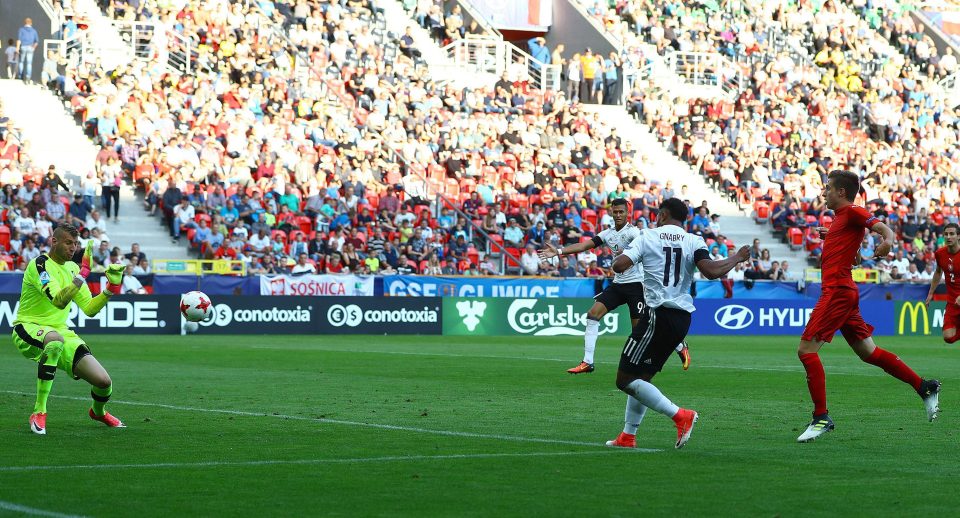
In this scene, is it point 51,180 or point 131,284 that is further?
point 51,180

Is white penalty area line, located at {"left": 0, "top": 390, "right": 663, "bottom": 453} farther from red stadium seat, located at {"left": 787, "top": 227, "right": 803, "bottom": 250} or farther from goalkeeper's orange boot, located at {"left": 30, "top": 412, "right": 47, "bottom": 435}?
red stadium seat, located at {"left": 787, "top": 227, "right": 803, "bottom": 250}

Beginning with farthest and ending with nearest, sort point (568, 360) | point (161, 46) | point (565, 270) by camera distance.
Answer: point (161, 46)
point (565, 270)
point (568, 360)

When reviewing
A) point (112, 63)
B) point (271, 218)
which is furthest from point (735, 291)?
point (112, 63)

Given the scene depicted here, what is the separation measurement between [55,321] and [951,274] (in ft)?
44.1

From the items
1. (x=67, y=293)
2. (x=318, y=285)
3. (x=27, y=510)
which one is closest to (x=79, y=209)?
(x=318, y=285)

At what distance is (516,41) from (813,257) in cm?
1435

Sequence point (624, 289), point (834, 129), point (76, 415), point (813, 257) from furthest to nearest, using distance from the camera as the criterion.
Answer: point (834, 129)
point (813, 257)
point (624, 289)
point (76, 415)

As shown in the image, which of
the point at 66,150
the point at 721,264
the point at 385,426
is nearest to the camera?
the point at 721,264

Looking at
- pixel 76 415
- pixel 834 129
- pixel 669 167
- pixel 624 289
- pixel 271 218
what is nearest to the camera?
pixel 76 415

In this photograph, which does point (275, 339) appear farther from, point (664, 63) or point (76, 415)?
point (664, 63)

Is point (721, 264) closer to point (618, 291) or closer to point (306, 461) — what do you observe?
point (306, 461)

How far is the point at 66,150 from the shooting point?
3631 centimetres

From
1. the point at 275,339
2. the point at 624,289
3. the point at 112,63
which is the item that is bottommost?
the point at 275,339

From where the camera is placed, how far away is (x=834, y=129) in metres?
49.8
